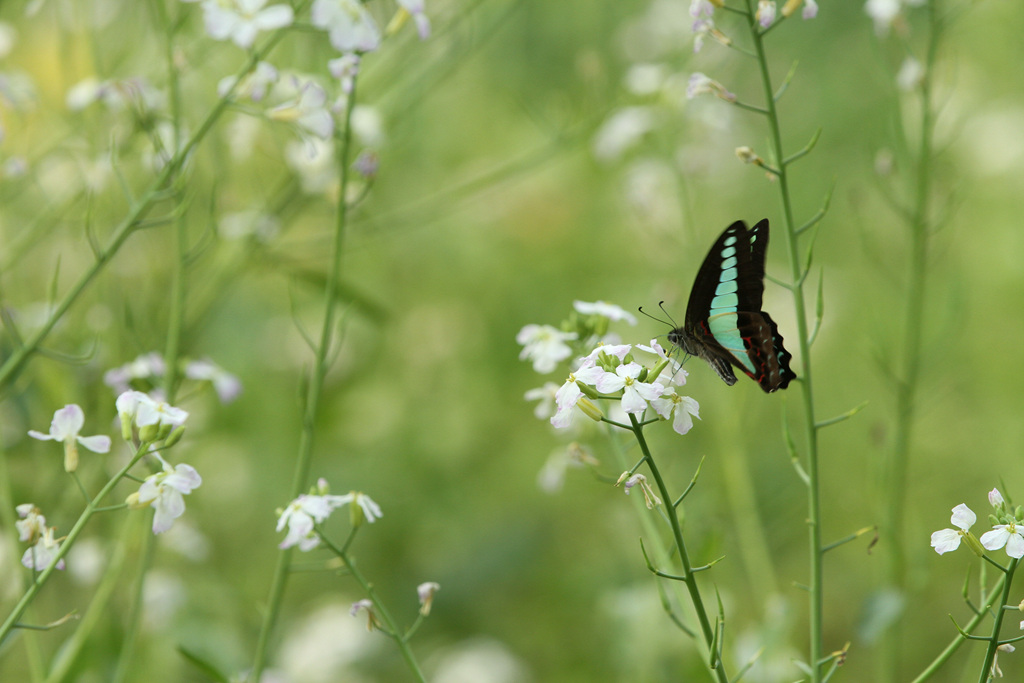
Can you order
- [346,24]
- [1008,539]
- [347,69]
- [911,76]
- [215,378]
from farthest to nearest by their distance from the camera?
[911,76], [215,378], [347,69], [346,24], [1008,539]

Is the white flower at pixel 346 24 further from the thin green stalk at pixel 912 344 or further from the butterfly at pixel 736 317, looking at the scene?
the thin green stalk at pixel 912 344

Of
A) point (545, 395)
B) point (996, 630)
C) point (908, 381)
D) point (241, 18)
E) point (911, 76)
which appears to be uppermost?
point (911, 76)

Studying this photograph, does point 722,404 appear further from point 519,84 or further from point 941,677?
point 519,84

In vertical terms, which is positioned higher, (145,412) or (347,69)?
(347,69)

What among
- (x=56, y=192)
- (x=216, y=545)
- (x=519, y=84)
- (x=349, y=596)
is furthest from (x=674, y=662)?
(x=519, y=84)

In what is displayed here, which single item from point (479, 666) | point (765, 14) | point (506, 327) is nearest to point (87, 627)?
point (479, 666)

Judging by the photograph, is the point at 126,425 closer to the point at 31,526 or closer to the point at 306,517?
the point at 31,526

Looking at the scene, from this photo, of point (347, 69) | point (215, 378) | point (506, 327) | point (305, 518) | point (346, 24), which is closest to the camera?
point (305, 518)

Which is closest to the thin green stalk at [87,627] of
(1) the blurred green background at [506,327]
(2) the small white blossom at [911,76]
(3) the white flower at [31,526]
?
(1) the blurred green background at [506,327]
